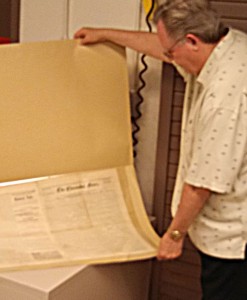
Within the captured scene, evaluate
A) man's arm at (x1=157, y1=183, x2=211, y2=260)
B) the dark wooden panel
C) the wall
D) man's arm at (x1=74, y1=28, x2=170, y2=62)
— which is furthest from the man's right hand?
man's arm at (x1=157, y1=183, x2=211, y2=260)

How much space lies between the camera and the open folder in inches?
68.4

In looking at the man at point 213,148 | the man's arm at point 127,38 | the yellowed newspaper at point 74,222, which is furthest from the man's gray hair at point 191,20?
the yellowed newspaper at point 74,222

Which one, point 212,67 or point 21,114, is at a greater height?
point 212,67

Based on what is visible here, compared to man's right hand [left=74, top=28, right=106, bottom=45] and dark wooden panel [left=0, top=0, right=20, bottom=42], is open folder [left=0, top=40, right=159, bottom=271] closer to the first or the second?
man's right hand [left=74, top=28, right=106, bottom=45]

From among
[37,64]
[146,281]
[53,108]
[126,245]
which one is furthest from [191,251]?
[37,64]

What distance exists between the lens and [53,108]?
183 centimetres

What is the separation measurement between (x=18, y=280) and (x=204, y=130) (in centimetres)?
60

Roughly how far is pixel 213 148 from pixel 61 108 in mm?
653

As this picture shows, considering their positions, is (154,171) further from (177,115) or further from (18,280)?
(18,280)

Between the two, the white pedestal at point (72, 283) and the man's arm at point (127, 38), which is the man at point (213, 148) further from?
the man's arm at point (127, 38)

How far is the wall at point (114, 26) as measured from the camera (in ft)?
6.20

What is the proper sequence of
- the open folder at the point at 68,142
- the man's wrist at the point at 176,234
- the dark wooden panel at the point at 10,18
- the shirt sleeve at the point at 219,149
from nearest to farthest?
the shirt sleeve at the point at 219,149, the man's wrist at the point at 176,234, the open folder at the point at 68,142, the dark wooden panel at the point at 10,18

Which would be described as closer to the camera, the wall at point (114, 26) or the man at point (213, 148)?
the man at point (213, 148)

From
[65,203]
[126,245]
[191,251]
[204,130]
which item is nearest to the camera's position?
[204,130]
